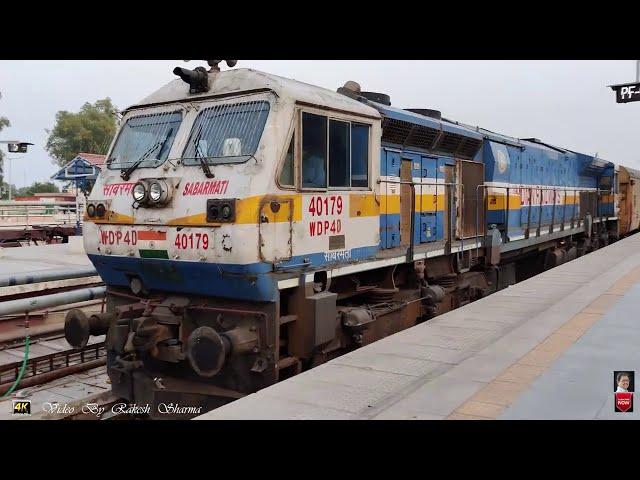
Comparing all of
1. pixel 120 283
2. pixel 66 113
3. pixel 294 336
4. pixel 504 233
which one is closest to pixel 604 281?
pixel 504 233

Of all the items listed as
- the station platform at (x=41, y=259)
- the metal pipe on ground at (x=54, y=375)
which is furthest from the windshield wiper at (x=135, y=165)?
the station platform at (x=41, y=259)

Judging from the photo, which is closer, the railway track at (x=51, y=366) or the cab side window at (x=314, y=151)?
the cab side window at (x=314, y=151)

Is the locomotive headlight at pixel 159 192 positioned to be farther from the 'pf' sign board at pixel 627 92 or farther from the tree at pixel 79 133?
the tree at pixel 79 133

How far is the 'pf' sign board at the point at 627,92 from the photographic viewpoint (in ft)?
31.7

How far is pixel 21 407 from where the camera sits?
21.1 ft

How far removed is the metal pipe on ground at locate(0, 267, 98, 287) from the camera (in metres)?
8.70

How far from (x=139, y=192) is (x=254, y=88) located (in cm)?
159

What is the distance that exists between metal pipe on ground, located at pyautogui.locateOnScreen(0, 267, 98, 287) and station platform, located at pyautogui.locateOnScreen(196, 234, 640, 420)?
5915mm

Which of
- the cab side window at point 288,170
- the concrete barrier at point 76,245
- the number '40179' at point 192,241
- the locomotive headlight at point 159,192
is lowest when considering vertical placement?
the concrete barrier at point 76,245

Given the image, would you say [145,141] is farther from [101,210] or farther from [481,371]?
[481,371]

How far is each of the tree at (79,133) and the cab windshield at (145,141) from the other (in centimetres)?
6224

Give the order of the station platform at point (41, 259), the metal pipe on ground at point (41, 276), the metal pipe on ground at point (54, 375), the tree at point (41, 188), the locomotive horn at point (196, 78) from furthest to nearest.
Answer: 1. the tree at point (41, 188)
2. the station platform at point (41, 259)
3. the metal pipe on ground at point (41, 276)
4. the metal pipe on ground at point (54, 375)
5. the locomotive horn at point (196, 78)

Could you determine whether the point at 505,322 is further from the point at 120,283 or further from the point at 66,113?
the point at 66,113

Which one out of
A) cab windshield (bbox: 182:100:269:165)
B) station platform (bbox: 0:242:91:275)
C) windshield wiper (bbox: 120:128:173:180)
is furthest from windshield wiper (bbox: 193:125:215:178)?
station platform (bbox: 0:242:91:275)
